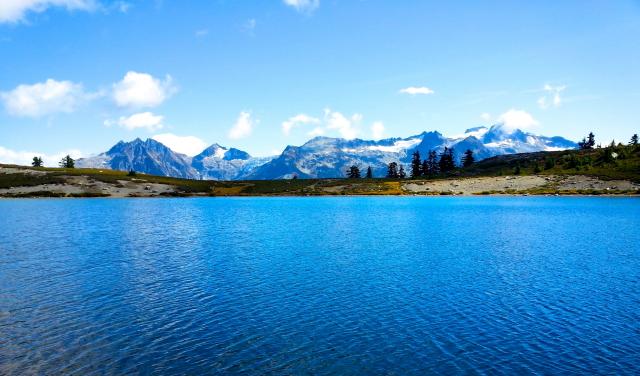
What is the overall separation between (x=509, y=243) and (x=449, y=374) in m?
45.6

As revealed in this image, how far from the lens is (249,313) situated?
2922 cm

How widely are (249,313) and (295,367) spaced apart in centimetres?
908

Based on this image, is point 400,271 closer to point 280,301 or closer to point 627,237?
point 280,301

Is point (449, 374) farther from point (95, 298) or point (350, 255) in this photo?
point (350, 255)

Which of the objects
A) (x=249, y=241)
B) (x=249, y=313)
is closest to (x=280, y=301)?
(x=249, y=313)

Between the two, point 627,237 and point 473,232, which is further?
point 473,232

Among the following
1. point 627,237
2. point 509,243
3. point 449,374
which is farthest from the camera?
point 627,237

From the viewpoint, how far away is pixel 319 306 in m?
30.9

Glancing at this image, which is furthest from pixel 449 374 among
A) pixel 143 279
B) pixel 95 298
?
pixel 143 279

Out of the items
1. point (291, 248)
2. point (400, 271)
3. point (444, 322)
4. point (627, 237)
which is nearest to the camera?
point (444, 322)

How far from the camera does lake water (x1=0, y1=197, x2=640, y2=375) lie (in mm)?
21781

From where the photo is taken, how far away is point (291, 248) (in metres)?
56.3

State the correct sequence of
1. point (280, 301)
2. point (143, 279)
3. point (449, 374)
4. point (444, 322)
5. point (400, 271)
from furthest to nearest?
point (400, 271)
point (143, 279)
point (280, 301)
point (444, 322)
point (449, 374)

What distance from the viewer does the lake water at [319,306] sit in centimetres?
2178
